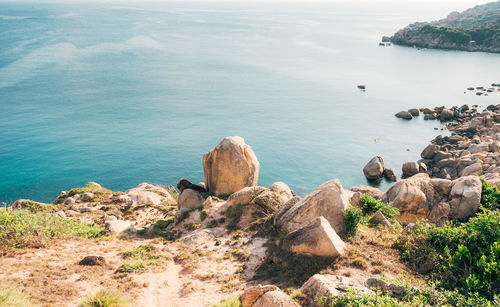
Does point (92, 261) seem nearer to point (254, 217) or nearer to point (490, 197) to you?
point (254, 217)

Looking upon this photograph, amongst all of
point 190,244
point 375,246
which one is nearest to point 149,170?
point 190,244

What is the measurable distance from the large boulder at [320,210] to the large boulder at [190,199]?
34.6 feet

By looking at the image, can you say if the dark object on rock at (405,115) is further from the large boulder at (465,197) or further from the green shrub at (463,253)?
the green shrub at (463,253)

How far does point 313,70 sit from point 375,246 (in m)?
97.1

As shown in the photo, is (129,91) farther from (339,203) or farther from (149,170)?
(339,203)

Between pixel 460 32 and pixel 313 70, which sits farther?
pixel 460 32

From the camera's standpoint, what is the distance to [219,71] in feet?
334

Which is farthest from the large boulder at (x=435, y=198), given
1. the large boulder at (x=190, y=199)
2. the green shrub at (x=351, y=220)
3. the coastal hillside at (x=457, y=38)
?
the coastal hillside at (x=457, y=38)

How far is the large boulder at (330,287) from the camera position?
12.0 meters

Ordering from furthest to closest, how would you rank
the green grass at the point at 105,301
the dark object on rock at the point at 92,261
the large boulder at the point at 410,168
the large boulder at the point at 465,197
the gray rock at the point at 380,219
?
the large boulder at the point at 410,168, the large boulder at the point at 465,197, the gray rock at the point at 380,219, the dark object on rock at the point at 92,261, the green grass at the point at 105,301

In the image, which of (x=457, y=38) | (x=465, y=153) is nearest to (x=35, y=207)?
(x=465, y=153)

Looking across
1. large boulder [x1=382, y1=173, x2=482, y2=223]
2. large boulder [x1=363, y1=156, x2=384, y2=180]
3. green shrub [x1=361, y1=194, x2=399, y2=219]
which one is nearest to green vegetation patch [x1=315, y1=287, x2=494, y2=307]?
green shrub [x1=361, y1=194, x2=399, y2=219]

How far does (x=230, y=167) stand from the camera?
29.2 meters

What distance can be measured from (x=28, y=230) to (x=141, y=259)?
22.7 ft
